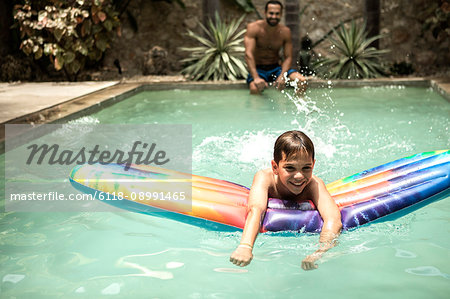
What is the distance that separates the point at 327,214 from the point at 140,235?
1.11 metres

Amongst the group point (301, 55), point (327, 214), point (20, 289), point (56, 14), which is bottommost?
point (20, 289)

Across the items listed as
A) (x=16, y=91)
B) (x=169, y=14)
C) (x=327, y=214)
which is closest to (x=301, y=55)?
(x=169, y=14)

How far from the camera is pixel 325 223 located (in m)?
2.73

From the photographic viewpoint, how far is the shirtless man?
7699 mm

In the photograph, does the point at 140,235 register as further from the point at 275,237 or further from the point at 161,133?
the point at 161,133

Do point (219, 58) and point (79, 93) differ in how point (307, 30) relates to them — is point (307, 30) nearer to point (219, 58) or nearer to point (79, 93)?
point (219, 58)

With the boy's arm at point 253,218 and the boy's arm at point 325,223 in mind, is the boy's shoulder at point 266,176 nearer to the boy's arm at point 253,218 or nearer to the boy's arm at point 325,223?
the boy's arm at point 253,218

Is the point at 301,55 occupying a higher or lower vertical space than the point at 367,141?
higher

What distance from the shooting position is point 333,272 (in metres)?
2.50

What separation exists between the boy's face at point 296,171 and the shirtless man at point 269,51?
503cm

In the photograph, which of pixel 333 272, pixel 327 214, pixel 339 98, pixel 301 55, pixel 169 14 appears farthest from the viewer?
pixel 169 14

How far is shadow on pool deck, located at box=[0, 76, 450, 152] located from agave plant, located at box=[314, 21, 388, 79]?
462 mm

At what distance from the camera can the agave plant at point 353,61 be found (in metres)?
8.75

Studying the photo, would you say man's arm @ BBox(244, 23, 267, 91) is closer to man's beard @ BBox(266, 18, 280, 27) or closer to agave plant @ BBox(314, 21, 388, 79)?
man's beard @ BBox(266, 18, 280, 27)
